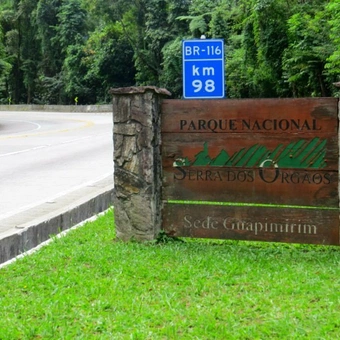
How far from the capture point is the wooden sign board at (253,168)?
18.3 feet

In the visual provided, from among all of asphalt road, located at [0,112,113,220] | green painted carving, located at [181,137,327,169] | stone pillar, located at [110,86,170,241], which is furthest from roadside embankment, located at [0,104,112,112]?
green painted carving, located at [181,137,327,169]

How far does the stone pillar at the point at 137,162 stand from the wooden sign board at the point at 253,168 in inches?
4.6

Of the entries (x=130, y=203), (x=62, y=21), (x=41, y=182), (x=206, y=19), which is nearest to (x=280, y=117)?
(x=130, y=203)

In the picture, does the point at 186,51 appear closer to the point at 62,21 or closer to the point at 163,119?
the point at 163,119

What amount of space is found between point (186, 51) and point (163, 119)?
12.2 ft

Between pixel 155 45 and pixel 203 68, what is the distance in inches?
1851

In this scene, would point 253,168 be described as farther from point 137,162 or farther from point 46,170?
point 46,170

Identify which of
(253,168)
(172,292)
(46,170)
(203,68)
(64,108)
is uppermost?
(203,68)

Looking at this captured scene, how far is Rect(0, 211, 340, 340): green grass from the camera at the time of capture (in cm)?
379

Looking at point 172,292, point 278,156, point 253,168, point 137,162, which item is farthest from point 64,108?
point 172,292

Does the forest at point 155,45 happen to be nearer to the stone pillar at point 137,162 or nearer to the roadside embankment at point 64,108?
the roadside embankment at point 64,108

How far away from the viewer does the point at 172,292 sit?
4.50 metres

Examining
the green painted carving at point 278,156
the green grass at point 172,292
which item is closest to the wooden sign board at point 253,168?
the green painted carving at point 278,156

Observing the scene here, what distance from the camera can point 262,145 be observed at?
572 centimetres
